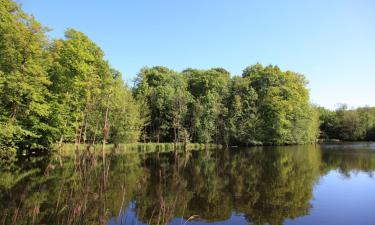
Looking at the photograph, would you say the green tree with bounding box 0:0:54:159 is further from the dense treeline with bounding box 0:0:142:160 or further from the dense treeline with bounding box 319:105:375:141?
the dense treeline with bounding box 319:105:375:141

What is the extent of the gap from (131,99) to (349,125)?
227 ft

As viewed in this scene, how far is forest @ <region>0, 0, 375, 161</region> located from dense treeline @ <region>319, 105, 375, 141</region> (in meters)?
21.7

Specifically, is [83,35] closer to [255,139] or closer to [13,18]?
[13,18]

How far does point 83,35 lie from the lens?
118 ft

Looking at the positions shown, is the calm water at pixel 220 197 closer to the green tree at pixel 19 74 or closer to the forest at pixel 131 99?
the green tree at pixel 19 74

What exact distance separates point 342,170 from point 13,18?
2651cm

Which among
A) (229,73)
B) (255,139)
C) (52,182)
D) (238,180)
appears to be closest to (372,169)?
(238,180)

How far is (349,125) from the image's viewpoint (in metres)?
87.9

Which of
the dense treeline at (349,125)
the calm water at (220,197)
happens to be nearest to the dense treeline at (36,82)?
the calm water at (220,197)

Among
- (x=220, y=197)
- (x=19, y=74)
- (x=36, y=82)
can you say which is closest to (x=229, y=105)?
(x=36, y=82)

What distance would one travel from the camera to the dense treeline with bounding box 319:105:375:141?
87000 mm

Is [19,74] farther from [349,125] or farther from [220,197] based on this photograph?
[349,125]

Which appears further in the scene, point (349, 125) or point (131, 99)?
point (349, 125)

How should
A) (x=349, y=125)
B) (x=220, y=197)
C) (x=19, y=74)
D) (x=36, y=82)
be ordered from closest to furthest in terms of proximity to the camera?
(x=220, y=197)
(x=19, y=74)
(x=36, y=82)
(x=349, y=125)
